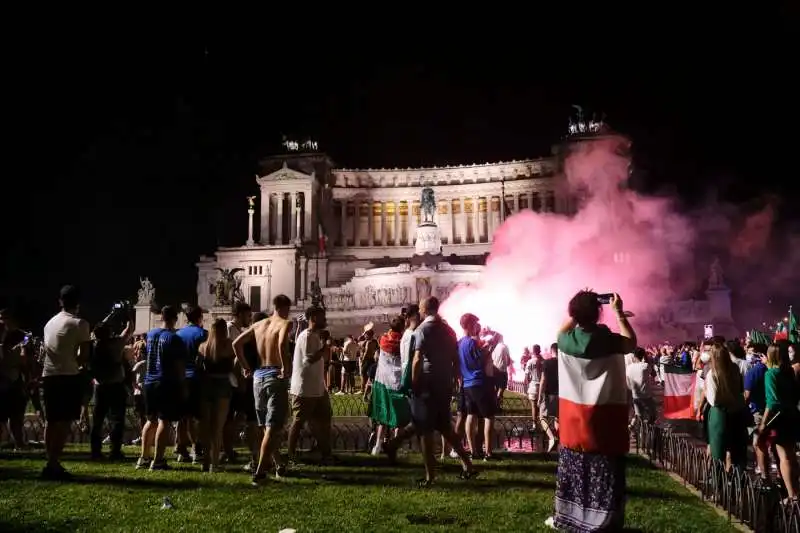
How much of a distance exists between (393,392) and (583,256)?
46.9 metres

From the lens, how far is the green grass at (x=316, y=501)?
7547 mm

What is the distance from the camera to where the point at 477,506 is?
332 inches

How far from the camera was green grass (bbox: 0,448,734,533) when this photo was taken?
7.55 metres

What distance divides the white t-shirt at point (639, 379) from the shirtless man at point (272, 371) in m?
8.08

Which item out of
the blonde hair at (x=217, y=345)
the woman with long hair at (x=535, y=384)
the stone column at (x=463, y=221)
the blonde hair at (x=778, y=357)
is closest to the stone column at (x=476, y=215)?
the stone column at (x=463, y=221)

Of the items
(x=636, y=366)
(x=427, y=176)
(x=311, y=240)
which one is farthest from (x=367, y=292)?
(x=636, y=366)

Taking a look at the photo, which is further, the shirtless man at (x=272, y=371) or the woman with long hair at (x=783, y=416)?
the shirtless man at (x=272, y=371)

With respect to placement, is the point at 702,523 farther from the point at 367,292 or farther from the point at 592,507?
the point at 367,292

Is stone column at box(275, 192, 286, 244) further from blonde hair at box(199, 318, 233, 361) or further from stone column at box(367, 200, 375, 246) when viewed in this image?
blonde hair at box(199, 318, 233, 361)

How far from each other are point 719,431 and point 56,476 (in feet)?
31.0

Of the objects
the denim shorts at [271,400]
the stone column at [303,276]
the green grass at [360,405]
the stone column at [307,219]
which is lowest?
the green grass at [360,405]

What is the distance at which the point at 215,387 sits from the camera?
10672mm

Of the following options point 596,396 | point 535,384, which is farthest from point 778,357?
point 535,384

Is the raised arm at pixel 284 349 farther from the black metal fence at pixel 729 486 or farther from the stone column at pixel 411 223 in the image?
the stone column at pixel 411 223
